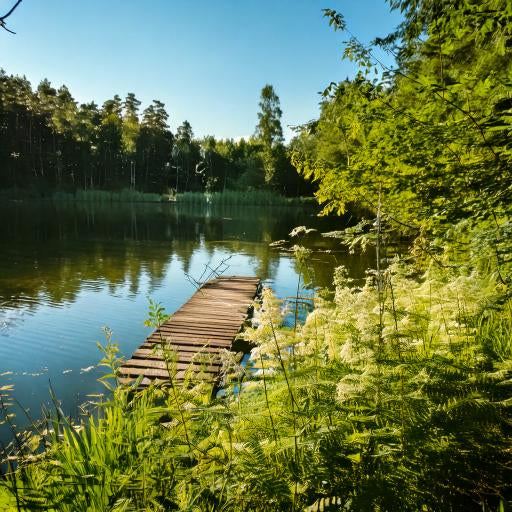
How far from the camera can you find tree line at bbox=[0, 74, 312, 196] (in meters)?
54.8

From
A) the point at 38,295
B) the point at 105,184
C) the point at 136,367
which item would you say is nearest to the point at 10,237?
the point at 38,295

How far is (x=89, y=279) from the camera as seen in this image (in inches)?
564

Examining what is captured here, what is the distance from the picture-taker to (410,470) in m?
2.21

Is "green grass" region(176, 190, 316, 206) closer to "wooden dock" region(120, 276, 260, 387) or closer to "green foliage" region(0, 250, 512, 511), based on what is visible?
"wooden dock" region(120, 276, 260, 387)

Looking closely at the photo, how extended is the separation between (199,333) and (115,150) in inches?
2390

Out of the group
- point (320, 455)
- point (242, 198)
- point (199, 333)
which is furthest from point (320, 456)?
point (242, 198)

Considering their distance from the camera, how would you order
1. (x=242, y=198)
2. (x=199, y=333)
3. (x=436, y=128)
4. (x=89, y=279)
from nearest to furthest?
(x=436, y=128), (x=199, y=333), (x=89, y=279), (x=242, y=198)

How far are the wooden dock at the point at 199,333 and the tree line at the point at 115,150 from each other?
38923 millimetres

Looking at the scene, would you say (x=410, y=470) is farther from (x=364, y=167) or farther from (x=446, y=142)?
(x=364, y=167)

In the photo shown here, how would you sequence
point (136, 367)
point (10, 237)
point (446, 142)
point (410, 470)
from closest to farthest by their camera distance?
point (410, 470) → point (446, 142) → point (136, 367) → point (10, 237)

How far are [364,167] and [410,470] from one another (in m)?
3.16

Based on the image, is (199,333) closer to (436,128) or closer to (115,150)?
(436,128)

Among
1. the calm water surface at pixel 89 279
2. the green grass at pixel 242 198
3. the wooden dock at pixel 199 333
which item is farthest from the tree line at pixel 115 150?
the wooden dock at pixel 199 333

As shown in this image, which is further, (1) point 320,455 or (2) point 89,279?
(2) point 89,279
